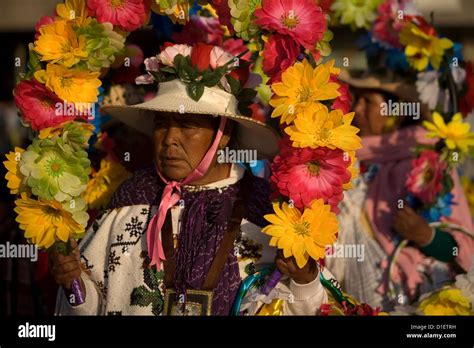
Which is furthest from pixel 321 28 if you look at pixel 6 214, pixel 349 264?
pixel 6 214

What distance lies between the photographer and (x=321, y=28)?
187 inches

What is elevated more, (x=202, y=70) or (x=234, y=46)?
(x=234, y=46)

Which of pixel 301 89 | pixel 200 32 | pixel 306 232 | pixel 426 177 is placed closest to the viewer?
pixel 306 232

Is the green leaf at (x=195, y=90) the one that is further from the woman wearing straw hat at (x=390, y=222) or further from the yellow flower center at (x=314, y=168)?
the woman wearing straw hat at (x=390, y=222)

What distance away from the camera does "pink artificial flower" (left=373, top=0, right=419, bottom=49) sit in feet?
24.2

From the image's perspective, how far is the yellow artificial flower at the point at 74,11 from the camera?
197 inches

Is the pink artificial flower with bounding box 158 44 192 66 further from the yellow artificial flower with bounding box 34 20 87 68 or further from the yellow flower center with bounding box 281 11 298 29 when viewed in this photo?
the yellow flower center with bounding box 281 11 298 29

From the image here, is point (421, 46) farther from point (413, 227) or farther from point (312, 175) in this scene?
point (312, 175)

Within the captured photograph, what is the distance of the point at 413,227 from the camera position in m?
6.68

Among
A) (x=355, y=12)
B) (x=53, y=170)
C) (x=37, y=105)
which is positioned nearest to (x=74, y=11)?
(x=37, y=105)

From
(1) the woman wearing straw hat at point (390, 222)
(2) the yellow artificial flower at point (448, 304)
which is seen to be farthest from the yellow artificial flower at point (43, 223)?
(1) the woman wearing straw hat at point (390, 222)

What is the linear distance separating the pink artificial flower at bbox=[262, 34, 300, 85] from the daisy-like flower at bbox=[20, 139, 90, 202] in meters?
0.98

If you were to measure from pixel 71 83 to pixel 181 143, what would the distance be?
0.61 metres

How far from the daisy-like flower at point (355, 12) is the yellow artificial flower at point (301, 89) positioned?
2.54 meters
